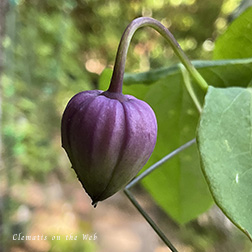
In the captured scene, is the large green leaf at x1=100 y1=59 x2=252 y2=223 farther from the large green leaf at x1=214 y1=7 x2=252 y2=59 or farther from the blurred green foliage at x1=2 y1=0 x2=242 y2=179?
the blurred green foliage at x1=2 y1=0 x2=242 y2=179

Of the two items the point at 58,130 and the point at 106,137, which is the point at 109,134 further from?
the point at 58,130

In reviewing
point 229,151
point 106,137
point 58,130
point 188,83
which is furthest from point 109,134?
point 58,130

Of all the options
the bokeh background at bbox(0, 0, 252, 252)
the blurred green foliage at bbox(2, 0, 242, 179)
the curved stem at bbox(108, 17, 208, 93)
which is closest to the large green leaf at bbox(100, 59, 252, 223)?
the curved stem at bbox(108, 17, 208, 93)

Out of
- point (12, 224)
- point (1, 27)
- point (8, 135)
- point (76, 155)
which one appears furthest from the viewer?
point (12, 224)

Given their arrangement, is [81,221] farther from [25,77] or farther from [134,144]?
[134,144]

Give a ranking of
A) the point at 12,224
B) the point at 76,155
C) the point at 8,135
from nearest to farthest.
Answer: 1. the point at 76,155
2. the point at 8,135
3. the point at 12,224

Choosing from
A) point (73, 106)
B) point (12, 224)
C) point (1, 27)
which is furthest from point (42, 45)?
point (73, 106)
